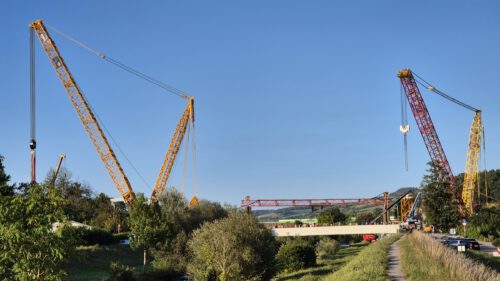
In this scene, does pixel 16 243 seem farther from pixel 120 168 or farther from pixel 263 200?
pixel 263 200

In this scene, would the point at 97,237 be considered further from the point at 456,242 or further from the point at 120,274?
the point at 456,242

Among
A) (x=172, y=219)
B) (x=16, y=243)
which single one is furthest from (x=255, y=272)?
(x=172, y=219)

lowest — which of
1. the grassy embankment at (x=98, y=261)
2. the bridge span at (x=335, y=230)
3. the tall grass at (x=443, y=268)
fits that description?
the grassy embankment at (x=98, y=261)

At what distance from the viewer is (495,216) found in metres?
83.8

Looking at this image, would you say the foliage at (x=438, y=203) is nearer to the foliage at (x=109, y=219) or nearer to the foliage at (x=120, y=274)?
the foliage at (x=109, y=219)

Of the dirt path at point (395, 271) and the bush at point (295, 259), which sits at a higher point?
the dirt path at point (395, 271)

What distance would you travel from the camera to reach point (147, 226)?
6288cm

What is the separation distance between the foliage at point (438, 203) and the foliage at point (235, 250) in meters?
70.3

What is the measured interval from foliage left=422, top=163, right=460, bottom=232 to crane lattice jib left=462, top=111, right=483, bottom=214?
13920mm

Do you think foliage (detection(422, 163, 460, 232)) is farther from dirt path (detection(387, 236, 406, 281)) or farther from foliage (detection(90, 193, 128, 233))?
dirt path (detection(387, 236, 406, 281))

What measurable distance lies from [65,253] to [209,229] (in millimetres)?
10873

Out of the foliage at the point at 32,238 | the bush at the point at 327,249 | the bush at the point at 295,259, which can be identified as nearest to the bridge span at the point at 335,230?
the bush at the point at 327,249

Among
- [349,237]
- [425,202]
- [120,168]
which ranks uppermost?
[120,168]

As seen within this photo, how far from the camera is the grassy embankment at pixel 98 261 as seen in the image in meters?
58.4
